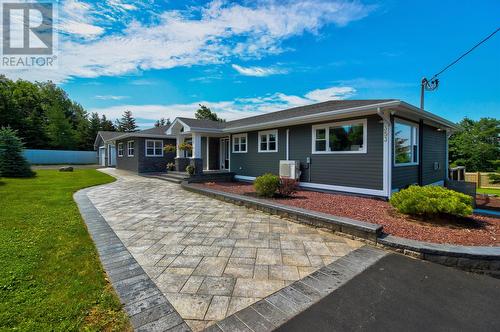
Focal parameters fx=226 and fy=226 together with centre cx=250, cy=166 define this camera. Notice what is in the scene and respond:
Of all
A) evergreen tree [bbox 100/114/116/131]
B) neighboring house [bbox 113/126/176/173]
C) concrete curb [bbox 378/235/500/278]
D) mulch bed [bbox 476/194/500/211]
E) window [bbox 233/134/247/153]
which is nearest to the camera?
concrete curb [bbox 378/235/500/278]

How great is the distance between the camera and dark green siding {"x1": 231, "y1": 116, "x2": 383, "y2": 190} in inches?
273

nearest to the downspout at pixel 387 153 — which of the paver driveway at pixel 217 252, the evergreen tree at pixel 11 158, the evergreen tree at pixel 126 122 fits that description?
the paver driveway at pixel 217 252

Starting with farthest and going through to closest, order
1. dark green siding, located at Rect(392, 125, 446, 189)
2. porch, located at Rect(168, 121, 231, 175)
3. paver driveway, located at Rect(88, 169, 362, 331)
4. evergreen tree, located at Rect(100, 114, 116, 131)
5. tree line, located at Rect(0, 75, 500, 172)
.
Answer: evergreen tree, located at Rect(100, 114, 116, 131)
tree line, located at Rect(0, 75, 500, 172)
porch, located at Rect(168, 121, 231, 175)
dark green siding, located at Rect(392, 125, 446, 189)
paver driveway, located at Rect(88, 169, 362, 331)

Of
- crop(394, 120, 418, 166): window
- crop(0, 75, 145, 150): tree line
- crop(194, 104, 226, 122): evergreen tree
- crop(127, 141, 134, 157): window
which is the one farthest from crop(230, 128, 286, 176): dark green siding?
crop(0, 75, 145, 150): tree line

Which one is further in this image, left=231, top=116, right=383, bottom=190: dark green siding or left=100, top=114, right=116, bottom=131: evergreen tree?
left=100, top=114, right=116, bottom=131: evergreen tree

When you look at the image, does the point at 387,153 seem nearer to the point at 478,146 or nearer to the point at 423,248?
the point at 423,248

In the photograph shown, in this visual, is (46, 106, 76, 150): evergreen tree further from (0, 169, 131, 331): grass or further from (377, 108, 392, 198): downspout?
(377, 108, 392, 198): downspout

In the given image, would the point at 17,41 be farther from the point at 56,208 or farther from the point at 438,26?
the point at 438,26

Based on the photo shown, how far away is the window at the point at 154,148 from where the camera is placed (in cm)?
1666

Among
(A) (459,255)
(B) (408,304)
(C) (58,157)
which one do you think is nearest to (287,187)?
(A) (459,255)

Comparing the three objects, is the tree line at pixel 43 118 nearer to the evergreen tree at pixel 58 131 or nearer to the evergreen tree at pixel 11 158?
the evergreen tree at pixel 58 131

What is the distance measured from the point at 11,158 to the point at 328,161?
17383 mm

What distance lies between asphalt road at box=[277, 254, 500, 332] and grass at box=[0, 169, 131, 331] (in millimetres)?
1673

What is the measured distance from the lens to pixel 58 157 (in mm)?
30297
